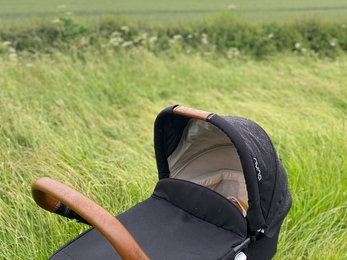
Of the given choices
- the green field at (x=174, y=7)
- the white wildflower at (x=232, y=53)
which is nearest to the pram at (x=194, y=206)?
the white wildflower at (x=232, y=53)

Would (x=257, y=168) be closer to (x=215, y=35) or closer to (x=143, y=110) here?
(x=143, y=110)

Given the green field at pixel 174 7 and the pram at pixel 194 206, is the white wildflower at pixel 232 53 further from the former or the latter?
the pram at pixel 194 206

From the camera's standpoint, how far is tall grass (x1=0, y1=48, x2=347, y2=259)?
2.21 metres

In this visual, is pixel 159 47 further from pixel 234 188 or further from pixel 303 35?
pixel 234 188

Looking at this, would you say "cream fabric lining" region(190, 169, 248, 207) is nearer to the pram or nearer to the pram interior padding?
the pram

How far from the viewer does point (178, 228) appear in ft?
5.43

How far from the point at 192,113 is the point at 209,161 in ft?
1.86

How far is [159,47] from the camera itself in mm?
6871

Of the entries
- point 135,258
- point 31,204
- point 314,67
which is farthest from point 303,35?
point 135,258

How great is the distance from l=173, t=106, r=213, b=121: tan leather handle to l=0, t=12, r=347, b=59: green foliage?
457 centimetres

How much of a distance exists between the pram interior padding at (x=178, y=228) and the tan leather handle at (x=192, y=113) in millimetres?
344

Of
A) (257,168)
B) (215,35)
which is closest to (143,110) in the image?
(257,168)

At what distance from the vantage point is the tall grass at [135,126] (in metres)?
2.21

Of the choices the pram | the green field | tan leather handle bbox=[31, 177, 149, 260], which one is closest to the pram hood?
the pram
